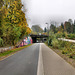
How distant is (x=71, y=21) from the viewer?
330 ft

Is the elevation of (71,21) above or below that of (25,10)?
above

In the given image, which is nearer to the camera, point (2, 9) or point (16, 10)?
point (2, 9)

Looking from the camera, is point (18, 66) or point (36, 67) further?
point (18, 66)

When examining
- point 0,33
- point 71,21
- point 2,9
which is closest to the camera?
point 2,9

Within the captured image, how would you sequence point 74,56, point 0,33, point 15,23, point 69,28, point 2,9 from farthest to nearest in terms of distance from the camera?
point 69,28
point 15,23
point 0,33
point 2,9
point 74,56

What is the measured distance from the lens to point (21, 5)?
17547 mm

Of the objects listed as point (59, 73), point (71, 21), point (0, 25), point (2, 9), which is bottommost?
point (59, 73)

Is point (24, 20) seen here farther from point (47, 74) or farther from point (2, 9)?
point (47, 74)

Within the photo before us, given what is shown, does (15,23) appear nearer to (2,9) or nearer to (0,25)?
(0,25)

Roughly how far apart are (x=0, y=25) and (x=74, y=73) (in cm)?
1030

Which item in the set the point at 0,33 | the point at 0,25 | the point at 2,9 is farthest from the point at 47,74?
the point at 0,33

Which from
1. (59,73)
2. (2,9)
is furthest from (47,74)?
(2,9)

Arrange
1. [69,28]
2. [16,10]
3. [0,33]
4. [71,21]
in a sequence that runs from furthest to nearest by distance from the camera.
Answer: [71,21] < [69,28] < [16,10] < [0,33]

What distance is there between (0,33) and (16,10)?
7120mm
